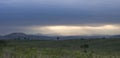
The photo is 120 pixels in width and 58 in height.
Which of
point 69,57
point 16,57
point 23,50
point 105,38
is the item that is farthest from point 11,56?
point 105,38

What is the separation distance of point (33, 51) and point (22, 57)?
9.65 ft

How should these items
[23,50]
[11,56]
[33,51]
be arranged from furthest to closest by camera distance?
[23,50], [33,51], [11,56]

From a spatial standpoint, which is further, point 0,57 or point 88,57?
point 88,57

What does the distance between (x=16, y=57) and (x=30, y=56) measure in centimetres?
142

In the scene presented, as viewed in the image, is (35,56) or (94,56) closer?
(35,56)

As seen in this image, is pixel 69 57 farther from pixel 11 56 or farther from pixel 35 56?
pixel 11 56

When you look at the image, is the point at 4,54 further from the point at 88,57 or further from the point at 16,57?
the point at 88,57

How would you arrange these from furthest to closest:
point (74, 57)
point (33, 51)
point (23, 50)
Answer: point (23, 50)
point (33, 51)
point (74, 57)

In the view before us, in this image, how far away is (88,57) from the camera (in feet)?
81.2

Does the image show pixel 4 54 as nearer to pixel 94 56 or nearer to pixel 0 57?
pixel 0 57

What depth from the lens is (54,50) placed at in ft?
93.4

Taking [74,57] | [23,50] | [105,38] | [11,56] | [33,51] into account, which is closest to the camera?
[11,56]

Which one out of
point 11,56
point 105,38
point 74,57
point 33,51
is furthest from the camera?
point 105,38

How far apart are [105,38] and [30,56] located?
57227 millimetres
